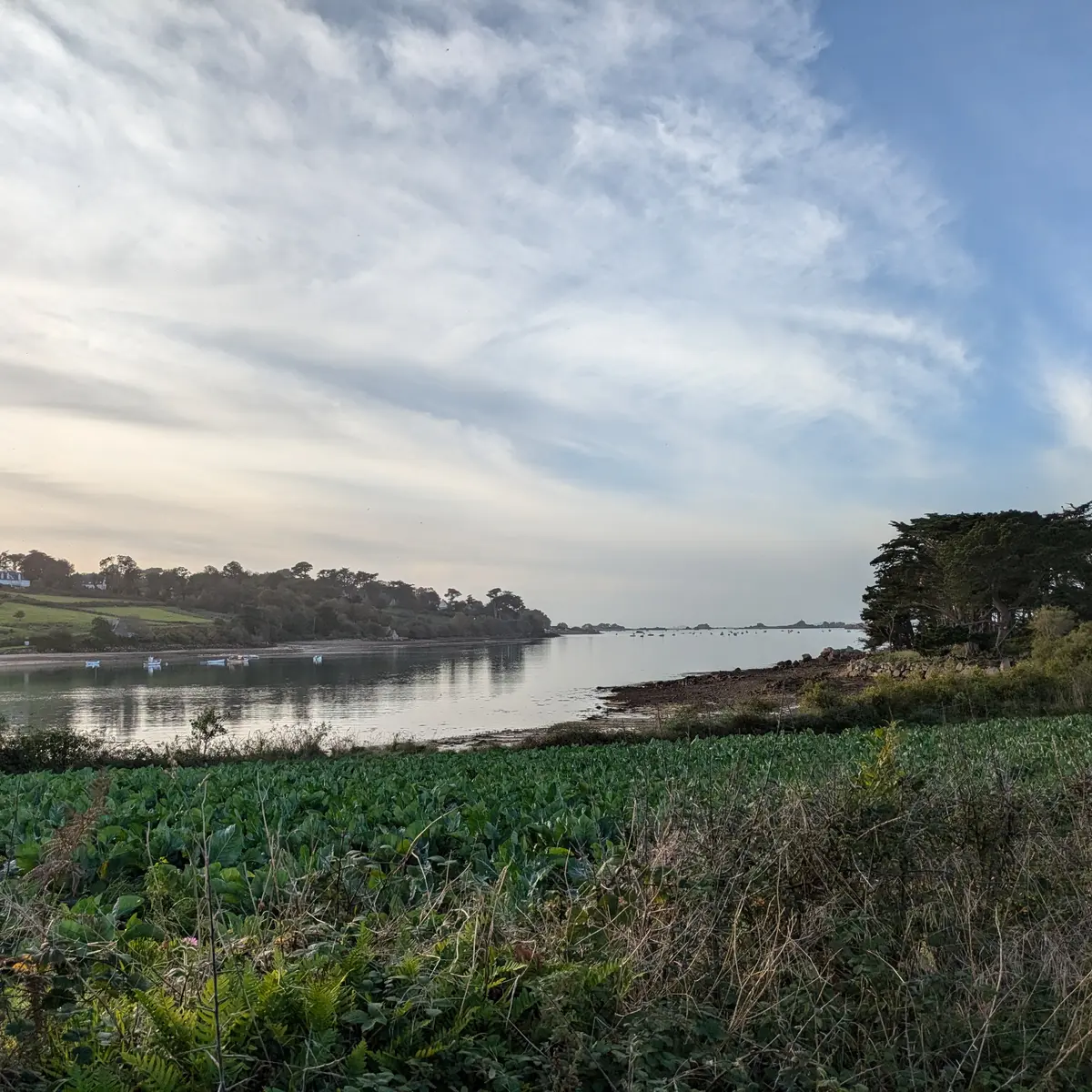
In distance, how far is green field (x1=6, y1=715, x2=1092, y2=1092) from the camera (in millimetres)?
2615

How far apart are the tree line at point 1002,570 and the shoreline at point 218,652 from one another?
251 ft

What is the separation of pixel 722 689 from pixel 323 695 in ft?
85.1

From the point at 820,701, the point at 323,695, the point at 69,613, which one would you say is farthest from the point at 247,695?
the point at 69,613

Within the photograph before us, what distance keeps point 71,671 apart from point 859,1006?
82.4 m

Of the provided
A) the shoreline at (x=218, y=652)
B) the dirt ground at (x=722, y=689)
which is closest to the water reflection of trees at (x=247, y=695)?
the dirt ground at (x=722, y=689)

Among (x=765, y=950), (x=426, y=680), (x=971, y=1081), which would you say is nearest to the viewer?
(x=971, y=1081)

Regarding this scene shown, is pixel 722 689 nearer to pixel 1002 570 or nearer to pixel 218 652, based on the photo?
pixel 1002 570

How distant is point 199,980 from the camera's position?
2.85 meters

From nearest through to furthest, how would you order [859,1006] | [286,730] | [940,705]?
[859,1006], [940,705], [286,730]

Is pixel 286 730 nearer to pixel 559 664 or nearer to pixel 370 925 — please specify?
pixel 370 925

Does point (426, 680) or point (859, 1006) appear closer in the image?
point (859, 1006)

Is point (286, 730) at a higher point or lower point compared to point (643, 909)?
lower

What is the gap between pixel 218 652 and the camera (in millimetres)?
102188

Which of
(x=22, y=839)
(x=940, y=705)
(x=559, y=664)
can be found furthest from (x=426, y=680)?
(x=22, y=839)
